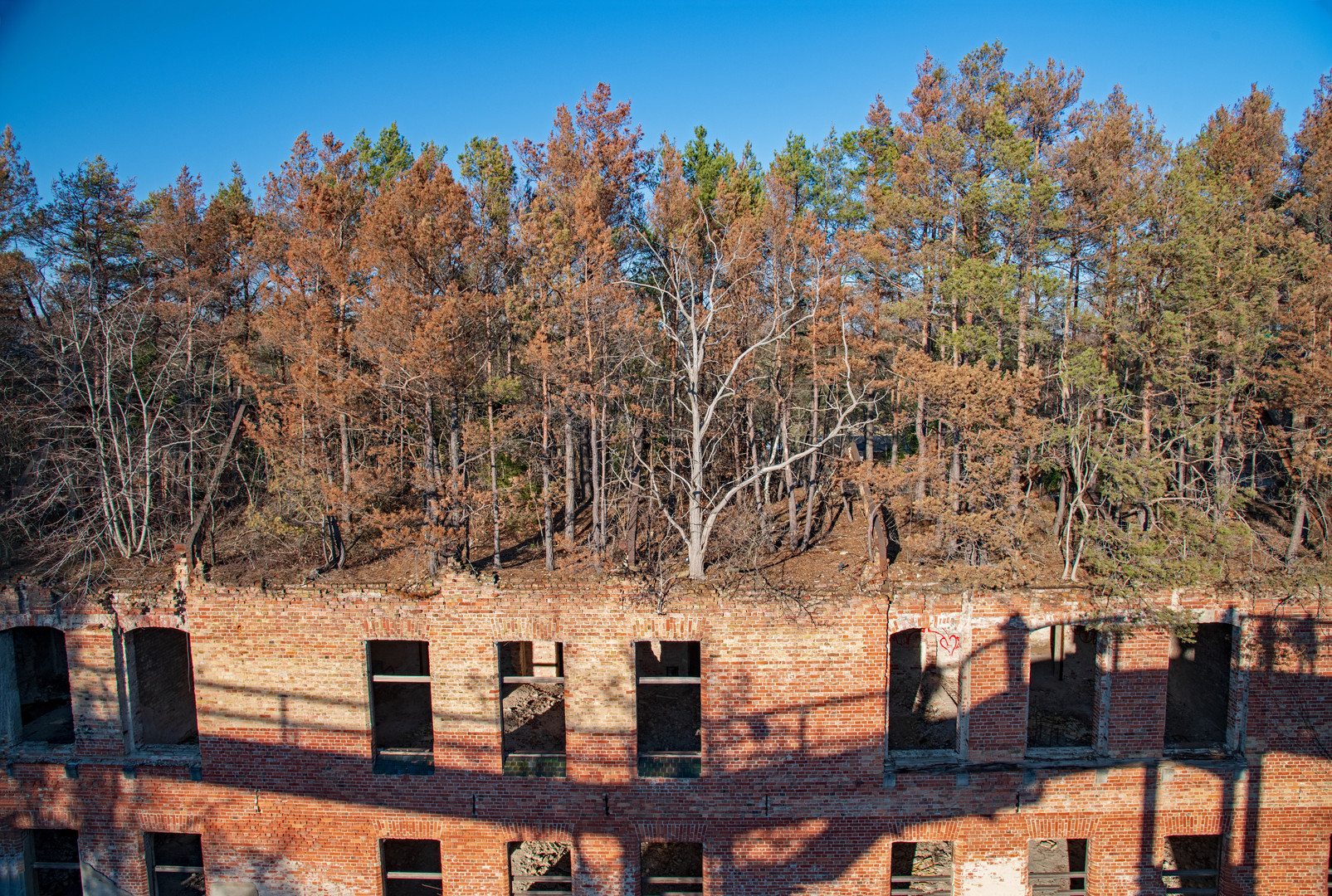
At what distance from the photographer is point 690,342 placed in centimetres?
1738

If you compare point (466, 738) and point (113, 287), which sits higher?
point (113, 287)

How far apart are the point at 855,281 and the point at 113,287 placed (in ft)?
75.4

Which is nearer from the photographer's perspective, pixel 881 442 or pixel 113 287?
pixel 113 287

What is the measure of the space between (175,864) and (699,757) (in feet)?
32.3

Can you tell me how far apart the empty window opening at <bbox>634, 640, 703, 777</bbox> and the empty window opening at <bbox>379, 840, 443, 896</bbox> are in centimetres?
398

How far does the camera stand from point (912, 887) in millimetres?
10242

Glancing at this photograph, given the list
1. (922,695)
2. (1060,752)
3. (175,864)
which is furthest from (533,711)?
(1060,752)

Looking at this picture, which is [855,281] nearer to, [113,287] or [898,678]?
[898,678]

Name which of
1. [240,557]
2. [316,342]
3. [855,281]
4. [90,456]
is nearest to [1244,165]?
[855,281]

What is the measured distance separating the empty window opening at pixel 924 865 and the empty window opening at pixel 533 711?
5.82 metres

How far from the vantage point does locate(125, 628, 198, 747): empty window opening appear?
1005 centimetres

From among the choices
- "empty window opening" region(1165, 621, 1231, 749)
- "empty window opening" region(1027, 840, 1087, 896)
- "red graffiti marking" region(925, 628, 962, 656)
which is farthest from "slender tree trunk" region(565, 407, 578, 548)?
"empty window opening" region(1165, 621, 1231, 749)

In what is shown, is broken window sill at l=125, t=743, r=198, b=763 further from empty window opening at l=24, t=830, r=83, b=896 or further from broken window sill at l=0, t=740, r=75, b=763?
empty window opening at l=24, t=830, r=83, b=896

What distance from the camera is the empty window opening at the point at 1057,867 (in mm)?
9445
